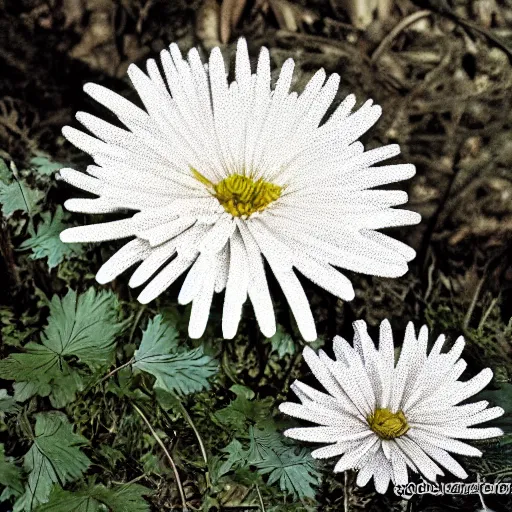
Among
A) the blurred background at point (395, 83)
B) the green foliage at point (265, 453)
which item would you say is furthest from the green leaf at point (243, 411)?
the blurred background at point (395, 83)

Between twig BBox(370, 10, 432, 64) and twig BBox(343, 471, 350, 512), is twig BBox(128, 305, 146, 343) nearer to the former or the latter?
twig BBox(343, 471, 350, 512)

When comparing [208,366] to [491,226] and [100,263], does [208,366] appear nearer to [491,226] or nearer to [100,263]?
[100,263]

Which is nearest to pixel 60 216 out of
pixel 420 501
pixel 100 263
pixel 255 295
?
pixel 100 263

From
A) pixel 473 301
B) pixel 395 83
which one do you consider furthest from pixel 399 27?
pixel 473 301

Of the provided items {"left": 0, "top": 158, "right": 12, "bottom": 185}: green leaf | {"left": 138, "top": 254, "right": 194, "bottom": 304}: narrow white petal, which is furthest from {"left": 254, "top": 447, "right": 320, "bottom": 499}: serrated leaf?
{"left": 0, "top": 158, "right": 12, "bottom": 185}: green leaf

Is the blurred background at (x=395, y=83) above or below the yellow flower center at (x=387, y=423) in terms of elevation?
above

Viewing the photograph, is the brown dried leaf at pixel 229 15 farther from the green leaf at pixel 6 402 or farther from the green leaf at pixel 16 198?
the green leaf at pixel 6 402
